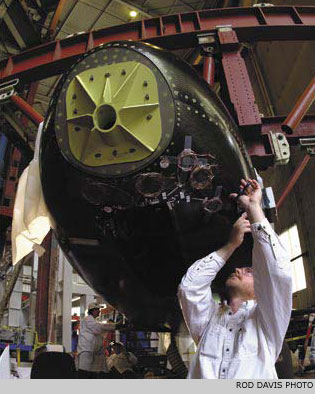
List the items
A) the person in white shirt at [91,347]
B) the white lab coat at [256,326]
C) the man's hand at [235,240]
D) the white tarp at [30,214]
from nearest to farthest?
the white lab coat at [256,326]
the man's hand at [235,240]
the white tarp at [30,214]
the person in white shirt at [91,347]

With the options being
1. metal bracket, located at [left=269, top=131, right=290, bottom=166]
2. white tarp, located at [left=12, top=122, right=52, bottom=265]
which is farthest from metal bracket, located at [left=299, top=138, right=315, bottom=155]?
white tarp, located at [left=12, top=122, right=52, bottom=265]

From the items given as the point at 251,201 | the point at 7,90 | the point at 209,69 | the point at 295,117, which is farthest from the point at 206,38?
the point at 251,201

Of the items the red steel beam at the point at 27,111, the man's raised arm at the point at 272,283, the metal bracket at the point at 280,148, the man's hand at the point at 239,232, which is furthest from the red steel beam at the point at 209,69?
the man's raised arm at the point at 272,283

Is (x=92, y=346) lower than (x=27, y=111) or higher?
lower

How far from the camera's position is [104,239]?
202cm

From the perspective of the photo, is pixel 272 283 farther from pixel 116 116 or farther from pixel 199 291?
pixel 116 116

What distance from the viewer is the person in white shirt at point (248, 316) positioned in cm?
140

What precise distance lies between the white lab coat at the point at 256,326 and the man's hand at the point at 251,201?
5 centimetres

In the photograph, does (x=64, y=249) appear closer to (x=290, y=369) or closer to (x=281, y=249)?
(x=281, y=249)

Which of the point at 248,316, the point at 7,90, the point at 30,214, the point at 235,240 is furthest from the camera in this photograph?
the point at 7,90

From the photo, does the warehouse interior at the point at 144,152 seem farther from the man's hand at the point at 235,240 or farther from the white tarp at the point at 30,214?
the man's hand at the point at 235,240

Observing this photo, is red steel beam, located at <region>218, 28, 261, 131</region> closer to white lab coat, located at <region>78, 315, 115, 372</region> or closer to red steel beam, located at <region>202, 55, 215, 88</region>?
red steel beam, located at <region>202, 55, 215, 88</region>

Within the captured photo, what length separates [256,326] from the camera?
1474mm

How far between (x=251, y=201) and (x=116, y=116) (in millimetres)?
621
